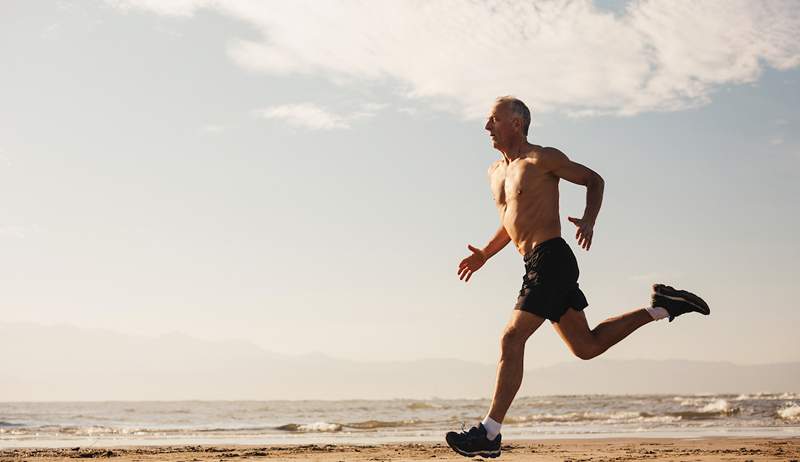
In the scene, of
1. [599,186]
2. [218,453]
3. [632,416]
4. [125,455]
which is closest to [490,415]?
[599,186]

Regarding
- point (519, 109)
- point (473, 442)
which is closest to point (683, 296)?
point (519, 109)

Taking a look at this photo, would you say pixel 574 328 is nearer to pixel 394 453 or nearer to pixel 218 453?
pixel 394 453

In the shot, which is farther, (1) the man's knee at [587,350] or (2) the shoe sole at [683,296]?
(2) the shoe sole at [683,296]

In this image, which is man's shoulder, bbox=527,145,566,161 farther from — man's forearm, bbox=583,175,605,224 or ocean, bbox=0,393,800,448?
ocean, bbox=0,393,800,448

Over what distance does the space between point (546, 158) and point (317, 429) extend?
1743cm

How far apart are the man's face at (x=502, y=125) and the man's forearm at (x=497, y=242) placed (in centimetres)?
72

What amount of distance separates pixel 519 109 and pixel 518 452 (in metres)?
6.00

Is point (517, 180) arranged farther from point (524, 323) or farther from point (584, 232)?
point (524, 323)

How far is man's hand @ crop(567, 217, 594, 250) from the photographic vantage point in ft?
16.1

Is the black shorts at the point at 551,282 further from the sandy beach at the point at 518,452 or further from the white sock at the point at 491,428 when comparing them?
the sandy beach at the point at 518,452

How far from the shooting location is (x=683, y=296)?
5.62 metres

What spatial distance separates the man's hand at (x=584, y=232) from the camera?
491cm

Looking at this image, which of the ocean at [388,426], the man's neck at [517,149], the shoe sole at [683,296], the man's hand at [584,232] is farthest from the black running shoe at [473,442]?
the ocean at [388,426]

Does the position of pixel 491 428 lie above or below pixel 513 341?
below
